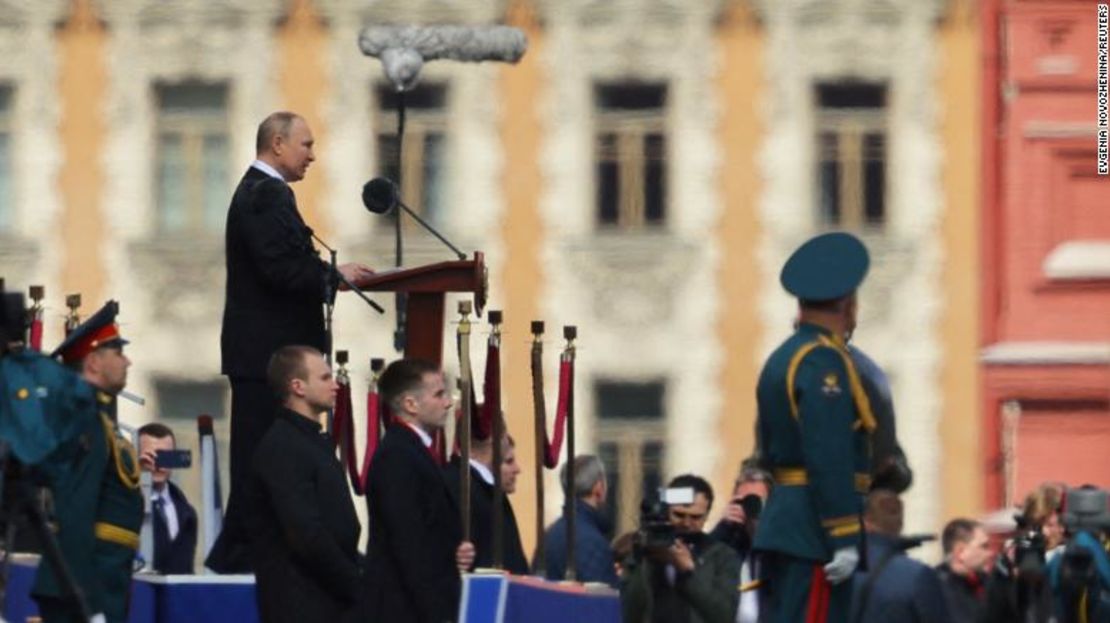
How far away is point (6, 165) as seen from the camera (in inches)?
1446

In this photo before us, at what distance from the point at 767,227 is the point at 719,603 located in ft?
62.1

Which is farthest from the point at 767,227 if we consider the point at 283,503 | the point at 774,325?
the point at 283,503

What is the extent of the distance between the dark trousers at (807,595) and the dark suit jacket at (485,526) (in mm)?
2630

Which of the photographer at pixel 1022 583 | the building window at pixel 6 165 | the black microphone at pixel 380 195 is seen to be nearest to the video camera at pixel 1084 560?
the photographer at pixel 1022 583

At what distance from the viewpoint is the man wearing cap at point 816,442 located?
606 inches

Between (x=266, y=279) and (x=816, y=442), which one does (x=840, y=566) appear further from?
(x=266, y=279)

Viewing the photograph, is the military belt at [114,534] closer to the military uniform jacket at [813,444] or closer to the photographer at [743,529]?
the military uniform jacket at [813,444]

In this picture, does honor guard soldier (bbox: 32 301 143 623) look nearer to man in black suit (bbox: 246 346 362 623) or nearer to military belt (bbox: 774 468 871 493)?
man in black suit (bbox: 246 346 362 623)

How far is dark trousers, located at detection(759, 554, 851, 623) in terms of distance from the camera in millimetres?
15469

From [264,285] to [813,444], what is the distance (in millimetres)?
2799

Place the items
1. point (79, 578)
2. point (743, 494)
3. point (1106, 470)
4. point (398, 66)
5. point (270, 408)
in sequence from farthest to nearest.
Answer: point (1106, 470) < point (398, 66) < point (743, 494) < point (270, 408) < point (79, 578)

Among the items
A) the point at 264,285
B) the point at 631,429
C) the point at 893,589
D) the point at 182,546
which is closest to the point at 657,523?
the point at 893,589

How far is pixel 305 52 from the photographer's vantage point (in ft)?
121

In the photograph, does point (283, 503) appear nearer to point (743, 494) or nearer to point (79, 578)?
point (79, 578)
